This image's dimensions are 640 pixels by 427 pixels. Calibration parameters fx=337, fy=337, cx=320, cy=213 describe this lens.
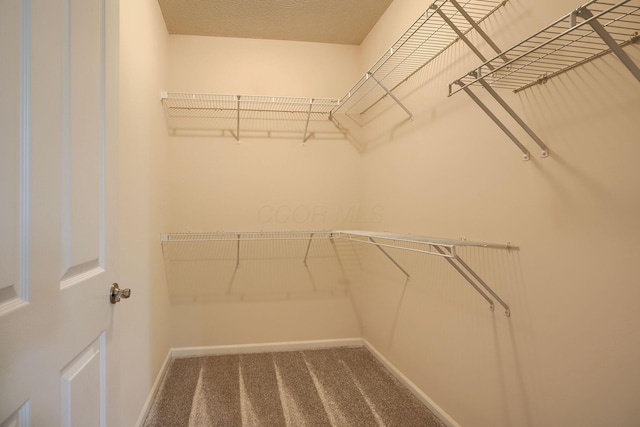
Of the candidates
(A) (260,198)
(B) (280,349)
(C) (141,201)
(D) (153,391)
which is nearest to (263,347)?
(B) (280,349)

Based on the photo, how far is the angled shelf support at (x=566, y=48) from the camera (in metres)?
0.78

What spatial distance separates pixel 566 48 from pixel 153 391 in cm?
260

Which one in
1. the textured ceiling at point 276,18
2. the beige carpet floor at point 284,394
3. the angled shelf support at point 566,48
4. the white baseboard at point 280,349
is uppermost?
the textured ceiling at point 276,18

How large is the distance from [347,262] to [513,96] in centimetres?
195

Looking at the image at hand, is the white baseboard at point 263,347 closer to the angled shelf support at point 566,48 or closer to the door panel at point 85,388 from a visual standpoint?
the door panel at point 85,388

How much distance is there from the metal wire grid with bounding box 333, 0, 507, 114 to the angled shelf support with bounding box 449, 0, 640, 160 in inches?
8.4

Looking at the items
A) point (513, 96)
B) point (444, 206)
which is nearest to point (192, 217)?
point (444, 206)

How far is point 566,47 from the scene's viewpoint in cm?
107

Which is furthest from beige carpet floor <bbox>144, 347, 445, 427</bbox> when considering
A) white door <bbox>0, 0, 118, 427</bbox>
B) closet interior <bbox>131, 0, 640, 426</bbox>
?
white door <bbox>0, 0, 118, 427</bbox>

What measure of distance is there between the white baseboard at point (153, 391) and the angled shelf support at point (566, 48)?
2148 mm

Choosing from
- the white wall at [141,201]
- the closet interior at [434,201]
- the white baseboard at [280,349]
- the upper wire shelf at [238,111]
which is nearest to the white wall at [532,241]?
the closet interior at [434,201]

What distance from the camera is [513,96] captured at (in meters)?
1.31

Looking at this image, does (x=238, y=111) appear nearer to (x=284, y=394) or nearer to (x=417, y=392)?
(x=284, y=394)

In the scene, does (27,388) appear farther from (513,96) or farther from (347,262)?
(347,262)
